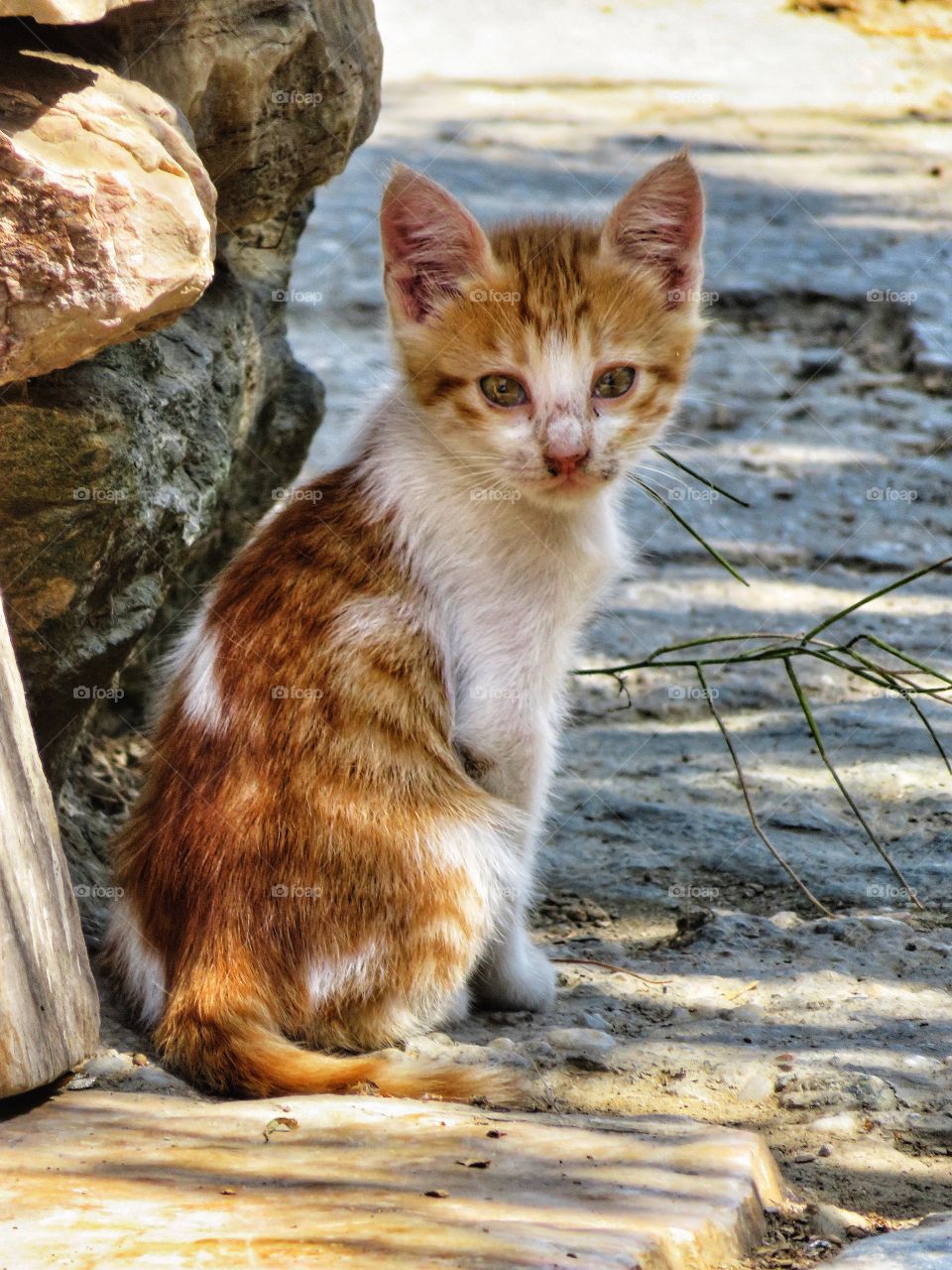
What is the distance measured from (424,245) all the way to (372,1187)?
2256 millimetres

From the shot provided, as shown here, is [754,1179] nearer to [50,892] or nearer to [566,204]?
[50,892]

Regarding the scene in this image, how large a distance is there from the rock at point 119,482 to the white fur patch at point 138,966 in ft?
1.71

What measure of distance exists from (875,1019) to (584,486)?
1.44m

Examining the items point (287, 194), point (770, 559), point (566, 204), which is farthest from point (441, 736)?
point (566, 204)

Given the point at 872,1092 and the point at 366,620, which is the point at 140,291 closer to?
the point at 366,620

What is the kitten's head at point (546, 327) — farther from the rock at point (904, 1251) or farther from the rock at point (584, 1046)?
the rock at point (904, 1251)

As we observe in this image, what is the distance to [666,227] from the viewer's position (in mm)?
3854

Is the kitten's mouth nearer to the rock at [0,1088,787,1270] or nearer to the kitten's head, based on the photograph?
the kitten's head

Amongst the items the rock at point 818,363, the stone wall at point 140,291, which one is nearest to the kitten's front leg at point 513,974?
the stone wall at point 140,291

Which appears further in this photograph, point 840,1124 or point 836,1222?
point 840,1124

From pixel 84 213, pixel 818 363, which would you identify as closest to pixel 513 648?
pixel 84 213

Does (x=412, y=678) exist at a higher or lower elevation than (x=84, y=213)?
lower

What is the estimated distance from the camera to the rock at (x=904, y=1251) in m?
2.38

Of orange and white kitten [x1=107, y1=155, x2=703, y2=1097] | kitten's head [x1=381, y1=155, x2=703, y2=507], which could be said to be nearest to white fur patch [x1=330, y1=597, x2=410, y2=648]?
orange and white kitten [x1=107, y1=155, x2=703, y2=1097]
